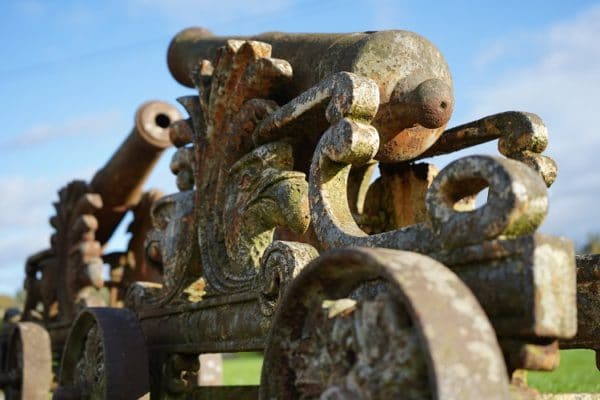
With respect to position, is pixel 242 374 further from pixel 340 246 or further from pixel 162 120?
pixel 340 246

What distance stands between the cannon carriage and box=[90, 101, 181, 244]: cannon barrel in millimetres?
1441

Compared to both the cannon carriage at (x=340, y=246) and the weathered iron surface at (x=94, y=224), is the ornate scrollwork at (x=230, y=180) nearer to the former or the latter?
the cannon carriage at (x=340, y=246)

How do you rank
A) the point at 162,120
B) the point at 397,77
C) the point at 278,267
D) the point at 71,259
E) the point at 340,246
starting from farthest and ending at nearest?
the point at 162,120 → the point at 71,259 → the point at 397,77 → the point at 278,267 → the point at 340,246

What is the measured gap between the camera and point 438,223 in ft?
8.59

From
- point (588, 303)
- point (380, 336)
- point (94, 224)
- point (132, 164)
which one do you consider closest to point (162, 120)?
point (132, 164)

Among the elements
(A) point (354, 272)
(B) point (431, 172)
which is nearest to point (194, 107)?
(B) point (431, 172)

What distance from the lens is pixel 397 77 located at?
12.7ft

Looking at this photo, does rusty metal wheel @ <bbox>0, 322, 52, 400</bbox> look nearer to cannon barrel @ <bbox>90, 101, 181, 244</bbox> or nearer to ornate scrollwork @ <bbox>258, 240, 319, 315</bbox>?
cannon barrel @ <bbox>90, 101, 181, 244</bbox>

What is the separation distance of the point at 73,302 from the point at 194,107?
2.85m

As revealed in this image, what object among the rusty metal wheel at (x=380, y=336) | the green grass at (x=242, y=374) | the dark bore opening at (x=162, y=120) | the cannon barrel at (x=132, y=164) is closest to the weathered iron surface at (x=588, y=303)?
the rusty metal wheel at (x=380, y=336)

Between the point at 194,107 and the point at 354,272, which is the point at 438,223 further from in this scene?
the point at 194,107

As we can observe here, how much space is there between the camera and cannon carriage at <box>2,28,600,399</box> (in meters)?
2.30

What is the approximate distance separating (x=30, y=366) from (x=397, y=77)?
357 centimetres

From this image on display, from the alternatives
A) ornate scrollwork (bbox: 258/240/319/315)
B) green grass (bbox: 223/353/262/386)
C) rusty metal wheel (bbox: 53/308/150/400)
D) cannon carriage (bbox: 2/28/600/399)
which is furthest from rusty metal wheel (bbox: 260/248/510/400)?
green grass (bbox: 223/353/262/386)
